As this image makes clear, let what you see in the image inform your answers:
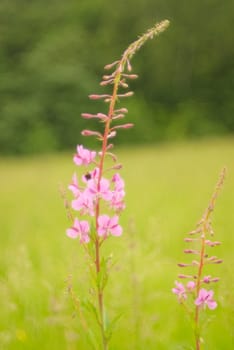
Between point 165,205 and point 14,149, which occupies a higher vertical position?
point 14,149

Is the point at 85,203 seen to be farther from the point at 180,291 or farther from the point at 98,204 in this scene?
the point at 180,291

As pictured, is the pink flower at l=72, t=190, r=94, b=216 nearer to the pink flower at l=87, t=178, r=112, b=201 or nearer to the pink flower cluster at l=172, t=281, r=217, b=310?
the pink flower at l=87, t=178, r=112, b=201

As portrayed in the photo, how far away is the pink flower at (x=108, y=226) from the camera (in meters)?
1.33

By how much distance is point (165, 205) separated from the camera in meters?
8.68

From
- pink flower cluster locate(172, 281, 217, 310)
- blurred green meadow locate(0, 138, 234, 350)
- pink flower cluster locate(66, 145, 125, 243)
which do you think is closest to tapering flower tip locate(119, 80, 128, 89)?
pink flower cluster locate(66, 145, 125, 243)

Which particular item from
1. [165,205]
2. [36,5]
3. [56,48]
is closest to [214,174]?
[165,205]

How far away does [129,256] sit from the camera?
247 cm

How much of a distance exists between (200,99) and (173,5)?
512 cm

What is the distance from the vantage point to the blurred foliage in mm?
23703

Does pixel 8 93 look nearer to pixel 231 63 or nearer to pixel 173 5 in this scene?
pixel 173 5

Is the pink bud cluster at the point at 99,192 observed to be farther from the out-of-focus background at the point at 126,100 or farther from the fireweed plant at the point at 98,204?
the out-of-focus background at the point at 126,100

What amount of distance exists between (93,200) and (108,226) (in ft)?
0.26

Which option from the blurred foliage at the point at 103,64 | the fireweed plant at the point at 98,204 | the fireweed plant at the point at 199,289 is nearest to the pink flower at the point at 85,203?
the fireweed plant at the point at 98,204

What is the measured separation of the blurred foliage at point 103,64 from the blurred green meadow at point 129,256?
694 cm
